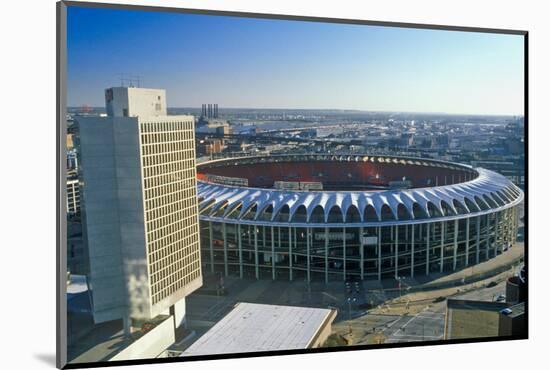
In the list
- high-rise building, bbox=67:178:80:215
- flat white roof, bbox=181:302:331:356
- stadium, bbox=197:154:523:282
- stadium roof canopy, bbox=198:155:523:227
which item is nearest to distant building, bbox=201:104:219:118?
high-rise building, bbox=67:178:80:215

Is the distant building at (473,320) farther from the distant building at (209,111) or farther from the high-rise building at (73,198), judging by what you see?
the high-rise building at (73,198)

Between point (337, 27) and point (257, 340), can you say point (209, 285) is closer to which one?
point (257, 340)

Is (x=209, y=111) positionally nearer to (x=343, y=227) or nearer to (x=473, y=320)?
(x=343, y=227)

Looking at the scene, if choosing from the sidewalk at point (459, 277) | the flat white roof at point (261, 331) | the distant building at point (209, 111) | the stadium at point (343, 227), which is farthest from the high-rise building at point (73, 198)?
the sidewalk at point (459, 277)

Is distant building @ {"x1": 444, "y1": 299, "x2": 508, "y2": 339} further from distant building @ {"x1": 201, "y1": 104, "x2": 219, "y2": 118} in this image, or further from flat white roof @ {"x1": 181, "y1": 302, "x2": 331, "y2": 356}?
distant building @ {"x1": 201, "y1": 104, "x2": 219, "y2": 118}

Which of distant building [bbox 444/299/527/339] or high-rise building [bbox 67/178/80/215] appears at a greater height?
high-rise building [bbox 67/178/80/215]

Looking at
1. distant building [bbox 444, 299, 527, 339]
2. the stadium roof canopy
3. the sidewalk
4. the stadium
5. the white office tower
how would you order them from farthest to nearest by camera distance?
the stadium roof canopy
the stadium
the sidewalk
distant building [bbox 444, 299, 527, 339]
the white office tower

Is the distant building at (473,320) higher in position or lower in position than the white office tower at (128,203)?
lower
